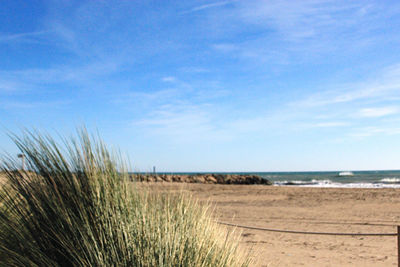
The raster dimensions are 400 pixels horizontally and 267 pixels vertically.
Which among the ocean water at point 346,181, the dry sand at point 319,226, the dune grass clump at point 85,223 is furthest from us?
the ocean water at point 346,181

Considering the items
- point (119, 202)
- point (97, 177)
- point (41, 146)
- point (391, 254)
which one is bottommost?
point (391, 254)

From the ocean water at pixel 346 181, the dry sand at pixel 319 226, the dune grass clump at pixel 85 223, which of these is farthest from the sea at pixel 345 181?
the dune grass clump at pixel 85 223

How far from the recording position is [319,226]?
1066 cm

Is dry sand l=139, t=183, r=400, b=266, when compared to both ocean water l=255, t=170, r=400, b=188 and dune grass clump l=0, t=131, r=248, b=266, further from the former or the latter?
ocean water l=255, t=170, r=400, b=188

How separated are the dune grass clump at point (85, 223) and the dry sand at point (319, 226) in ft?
2.17

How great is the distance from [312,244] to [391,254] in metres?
1.67

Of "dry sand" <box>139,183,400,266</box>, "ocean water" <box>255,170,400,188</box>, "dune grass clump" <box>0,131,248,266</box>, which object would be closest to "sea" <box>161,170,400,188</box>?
"ocean water" <box>255,170,400,188</box>

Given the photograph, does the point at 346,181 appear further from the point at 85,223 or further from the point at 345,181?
the point at 85,223

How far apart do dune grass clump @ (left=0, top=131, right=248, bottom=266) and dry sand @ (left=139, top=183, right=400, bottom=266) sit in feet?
2.17

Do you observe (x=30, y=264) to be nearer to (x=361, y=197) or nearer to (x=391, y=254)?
(x=391, y=254)

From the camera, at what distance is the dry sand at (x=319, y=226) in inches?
281

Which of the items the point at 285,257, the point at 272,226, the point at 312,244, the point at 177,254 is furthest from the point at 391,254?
the point at 177,254

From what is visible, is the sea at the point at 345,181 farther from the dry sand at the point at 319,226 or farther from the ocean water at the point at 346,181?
the dry sand at the point at 319,226

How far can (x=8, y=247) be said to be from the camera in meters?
3.33
